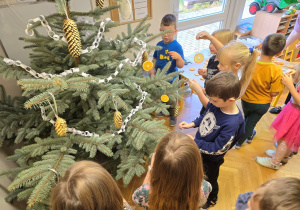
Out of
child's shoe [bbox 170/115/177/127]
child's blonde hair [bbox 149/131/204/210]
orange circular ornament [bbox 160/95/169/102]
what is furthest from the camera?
child's shoe [bbox 170/115/177/127]

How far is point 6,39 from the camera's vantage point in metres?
Result: 1.69

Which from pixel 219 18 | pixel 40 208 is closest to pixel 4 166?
pixel 40 208

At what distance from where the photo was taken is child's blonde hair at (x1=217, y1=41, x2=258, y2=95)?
1.58 metres

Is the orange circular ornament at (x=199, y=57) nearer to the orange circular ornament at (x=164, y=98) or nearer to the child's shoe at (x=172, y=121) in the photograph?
the orange circular ornament at (x=164, y=98)

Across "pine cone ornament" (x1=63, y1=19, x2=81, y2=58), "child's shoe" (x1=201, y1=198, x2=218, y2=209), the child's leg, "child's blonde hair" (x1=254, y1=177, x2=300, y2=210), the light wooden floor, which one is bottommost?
the light wooden floor

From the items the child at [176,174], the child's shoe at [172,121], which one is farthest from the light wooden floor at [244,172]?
the child at [176,174]

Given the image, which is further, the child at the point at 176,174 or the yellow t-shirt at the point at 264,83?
the yellow t-shirt at the point at 264,83

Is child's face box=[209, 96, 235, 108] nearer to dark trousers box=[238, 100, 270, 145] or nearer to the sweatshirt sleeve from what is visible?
the sweatshirt sleeve

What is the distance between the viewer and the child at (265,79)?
1727 mm

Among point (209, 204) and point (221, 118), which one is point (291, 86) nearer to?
point (221, 118)

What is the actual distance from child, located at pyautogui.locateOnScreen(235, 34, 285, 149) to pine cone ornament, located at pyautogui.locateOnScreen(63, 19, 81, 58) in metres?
1.57

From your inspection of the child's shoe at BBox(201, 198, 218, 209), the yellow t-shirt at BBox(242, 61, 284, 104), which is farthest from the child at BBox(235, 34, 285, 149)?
the child's shoe at BBox(201, 198, 218, 209)

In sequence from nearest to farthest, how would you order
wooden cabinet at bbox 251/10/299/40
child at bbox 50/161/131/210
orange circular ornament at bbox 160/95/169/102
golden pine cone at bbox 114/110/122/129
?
child at bbox 50/161/131/210, golden pine cone at bbox 114/110/122/129, orange circular ornament at bbox 160/95/169/102, wooden cabinet at bbox 251/10/299/40

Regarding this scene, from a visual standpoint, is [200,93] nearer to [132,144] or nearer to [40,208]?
[132,144]
